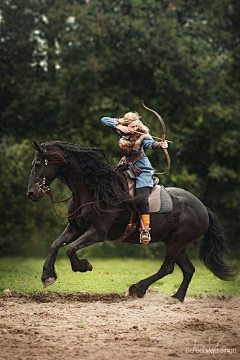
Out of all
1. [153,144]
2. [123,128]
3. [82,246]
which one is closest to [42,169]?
[82,246]

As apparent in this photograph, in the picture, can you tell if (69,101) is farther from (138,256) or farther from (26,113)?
(138,256)

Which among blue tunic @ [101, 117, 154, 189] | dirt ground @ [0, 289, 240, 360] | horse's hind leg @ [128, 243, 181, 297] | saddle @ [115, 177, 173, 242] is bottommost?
dirt ground @ [0, 289, 240, 360]

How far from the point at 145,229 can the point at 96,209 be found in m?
0.78

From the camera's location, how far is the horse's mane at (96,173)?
8.09m

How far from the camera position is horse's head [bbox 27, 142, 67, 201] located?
25.5 ft

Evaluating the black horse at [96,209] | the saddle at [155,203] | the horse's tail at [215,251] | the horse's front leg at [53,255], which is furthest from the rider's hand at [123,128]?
the horse's tail at [215,251]

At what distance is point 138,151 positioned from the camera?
27.6 feet

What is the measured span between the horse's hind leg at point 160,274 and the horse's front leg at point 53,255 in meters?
1.22

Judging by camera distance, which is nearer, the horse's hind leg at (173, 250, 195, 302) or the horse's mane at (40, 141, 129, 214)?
the horse's mane at (40, 141, 129, 214)

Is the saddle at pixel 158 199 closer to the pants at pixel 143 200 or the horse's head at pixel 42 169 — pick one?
the pants at pixel 143 200

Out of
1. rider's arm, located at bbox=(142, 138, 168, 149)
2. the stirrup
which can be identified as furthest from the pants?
rider's arm, located at bbox=(142, 138, 168, 149)

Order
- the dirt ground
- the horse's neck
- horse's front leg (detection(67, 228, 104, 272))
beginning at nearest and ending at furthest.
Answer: the dirt ground
horse's front leg (detection(67, 228, 104, 272))
the horse's neck

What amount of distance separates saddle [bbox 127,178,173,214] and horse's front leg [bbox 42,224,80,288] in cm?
102

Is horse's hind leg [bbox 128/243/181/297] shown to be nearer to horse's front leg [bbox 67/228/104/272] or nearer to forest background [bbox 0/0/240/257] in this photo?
horse's front leg [bbox 67/228/104/272]
